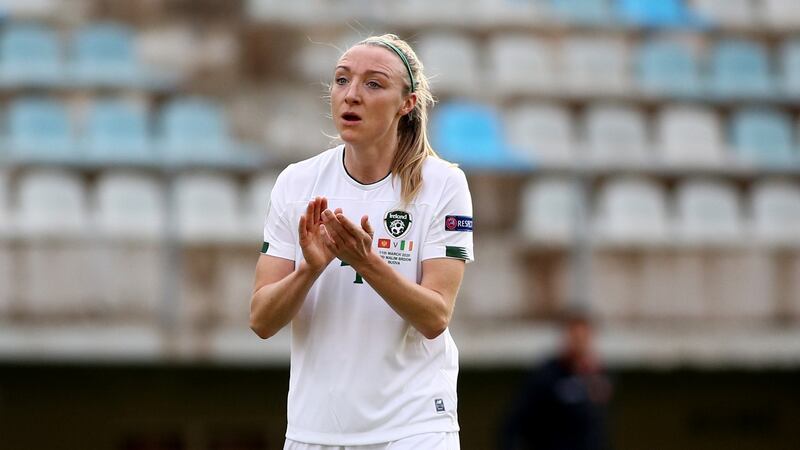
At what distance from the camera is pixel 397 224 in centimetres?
357

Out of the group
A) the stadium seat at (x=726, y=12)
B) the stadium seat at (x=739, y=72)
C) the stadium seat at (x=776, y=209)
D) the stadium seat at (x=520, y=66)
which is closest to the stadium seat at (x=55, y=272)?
the stadium seat at (x=520, y=66)

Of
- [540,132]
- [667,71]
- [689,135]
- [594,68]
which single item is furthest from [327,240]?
[667,71]

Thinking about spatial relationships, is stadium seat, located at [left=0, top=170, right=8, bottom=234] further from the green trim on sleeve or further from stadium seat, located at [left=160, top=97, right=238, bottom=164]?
the green trim on sleeve

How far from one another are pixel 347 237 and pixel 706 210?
8172 millimetres

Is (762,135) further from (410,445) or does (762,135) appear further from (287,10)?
(410,445)

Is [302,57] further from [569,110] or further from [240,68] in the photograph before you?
[569,110]

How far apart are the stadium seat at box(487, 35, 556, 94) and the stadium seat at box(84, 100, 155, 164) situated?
3.41 meters

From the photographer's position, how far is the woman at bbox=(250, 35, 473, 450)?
349 centimetres

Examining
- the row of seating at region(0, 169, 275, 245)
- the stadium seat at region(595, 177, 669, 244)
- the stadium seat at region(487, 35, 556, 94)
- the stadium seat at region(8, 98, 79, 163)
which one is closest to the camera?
the row of seating at region(0, 169, 275, 245)

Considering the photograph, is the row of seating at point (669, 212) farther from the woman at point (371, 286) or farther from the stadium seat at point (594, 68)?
the woman at point (371, 286)

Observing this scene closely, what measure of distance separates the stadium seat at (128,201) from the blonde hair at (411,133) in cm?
631

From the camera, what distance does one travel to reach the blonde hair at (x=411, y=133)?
3590mm

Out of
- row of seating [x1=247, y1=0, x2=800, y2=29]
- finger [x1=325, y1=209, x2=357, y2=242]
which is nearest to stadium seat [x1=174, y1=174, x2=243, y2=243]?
row of seating [x1=247, y1=0, x2=800, y2=29]

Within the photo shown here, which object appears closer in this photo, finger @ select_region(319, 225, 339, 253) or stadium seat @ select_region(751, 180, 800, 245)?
finger @ select_region(319, 225, 339, 253)
